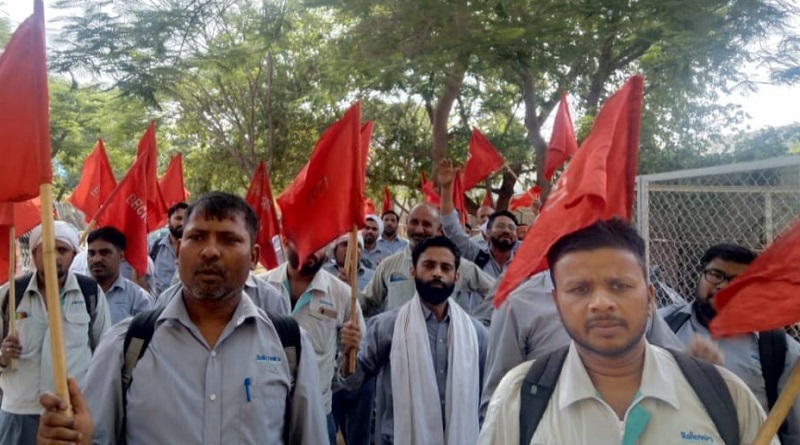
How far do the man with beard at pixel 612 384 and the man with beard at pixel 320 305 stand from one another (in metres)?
2.57

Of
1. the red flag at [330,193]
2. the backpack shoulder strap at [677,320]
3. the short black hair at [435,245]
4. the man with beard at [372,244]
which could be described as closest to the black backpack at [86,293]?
the red flag at [330,193]

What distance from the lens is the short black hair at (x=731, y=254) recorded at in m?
3.40

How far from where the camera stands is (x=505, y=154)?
56.9 ft

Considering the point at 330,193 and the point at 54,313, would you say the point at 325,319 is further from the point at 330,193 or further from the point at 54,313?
the point at 54,313

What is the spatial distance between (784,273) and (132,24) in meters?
5.38

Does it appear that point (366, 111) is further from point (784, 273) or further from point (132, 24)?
point (784, 273)

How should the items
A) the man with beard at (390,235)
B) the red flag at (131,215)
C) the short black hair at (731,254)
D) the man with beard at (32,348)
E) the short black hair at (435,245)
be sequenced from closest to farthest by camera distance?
1. the short black hair at (731,254)
2. the man with beard at (32,348)
3. the short black hair at (435,245)
4. the red flag at (131,215)
5. the man with beard at (390,235)

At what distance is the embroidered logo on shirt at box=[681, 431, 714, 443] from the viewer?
178 cm

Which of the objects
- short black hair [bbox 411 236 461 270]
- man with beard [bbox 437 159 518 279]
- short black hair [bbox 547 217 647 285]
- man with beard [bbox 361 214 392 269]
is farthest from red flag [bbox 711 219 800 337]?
man with beard [bbox 361 214 392 269]

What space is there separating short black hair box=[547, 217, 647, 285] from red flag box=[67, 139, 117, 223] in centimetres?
689

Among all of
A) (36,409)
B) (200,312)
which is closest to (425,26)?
(36,409)

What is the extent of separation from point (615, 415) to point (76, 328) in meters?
3.40

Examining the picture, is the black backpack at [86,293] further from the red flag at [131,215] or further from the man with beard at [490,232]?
the man with beard at [490,232]

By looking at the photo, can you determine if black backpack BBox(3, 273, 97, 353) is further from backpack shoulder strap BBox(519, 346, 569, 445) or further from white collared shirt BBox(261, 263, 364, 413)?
backpack shoulder strap BBox(519, 346, 569, 445)
